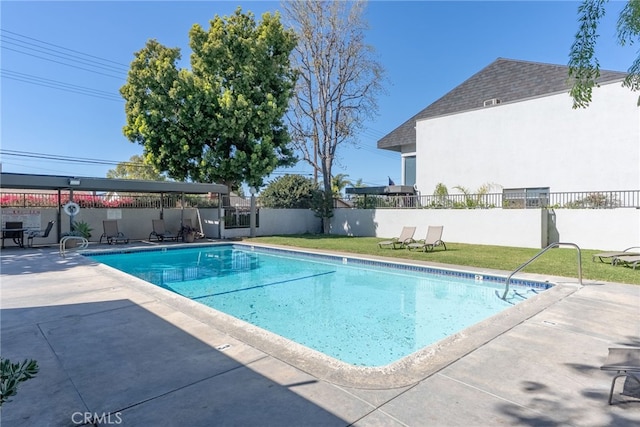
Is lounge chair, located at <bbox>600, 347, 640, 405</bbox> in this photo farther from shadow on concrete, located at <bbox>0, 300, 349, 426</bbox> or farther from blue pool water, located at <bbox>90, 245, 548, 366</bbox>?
blue pool water, located at <bbox>90, 245, 548, 366</bbox>

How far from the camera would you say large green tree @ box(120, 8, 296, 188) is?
1725cm

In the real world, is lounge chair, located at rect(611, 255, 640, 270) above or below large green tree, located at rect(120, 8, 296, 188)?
below

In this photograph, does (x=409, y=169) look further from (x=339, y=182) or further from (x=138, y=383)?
(x=138, y=383)

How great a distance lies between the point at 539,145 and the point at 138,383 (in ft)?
62.1

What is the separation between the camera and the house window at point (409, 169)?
2360 cm

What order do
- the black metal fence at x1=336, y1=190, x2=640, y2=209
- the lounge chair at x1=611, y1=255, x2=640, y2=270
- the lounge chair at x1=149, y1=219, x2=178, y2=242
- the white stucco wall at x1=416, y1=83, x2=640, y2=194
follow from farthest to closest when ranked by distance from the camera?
1. the lounge chair at x1=149, y1=219, x2=178, y2=242
2. the white stucco wall at x1=416, y1=83, x2=640, y2=194
3. the black metal fence at x1=336, y1=190, x2=640, y2=209
4. the lounge chair at x1=611, y1=255, x2=640, y2=270

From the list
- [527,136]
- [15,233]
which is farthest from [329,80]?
[15,233]

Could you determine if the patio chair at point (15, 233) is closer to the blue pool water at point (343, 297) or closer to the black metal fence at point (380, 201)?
the black metal fence at point (380, 201)

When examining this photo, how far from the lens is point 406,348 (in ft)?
17.3

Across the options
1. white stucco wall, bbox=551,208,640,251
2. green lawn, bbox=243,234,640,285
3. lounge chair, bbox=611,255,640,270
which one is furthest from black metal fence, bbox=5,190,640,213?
lounge chair, bbox=611,255,640,270

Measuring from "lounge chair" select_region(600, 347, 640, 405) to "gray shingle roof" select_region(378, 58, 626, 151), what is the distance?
57.7ft

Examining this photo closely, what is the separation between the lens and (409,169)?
24.0 m

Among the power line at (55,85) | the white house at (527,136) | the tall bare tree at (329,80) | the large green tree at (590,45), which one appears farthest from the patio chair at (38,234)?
the white house at (527,136)

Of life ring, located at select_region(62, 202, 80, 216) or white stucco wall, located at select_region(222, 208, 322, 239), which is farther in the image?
white stucco wall, located at select_region(222, 208, 322, 239)
